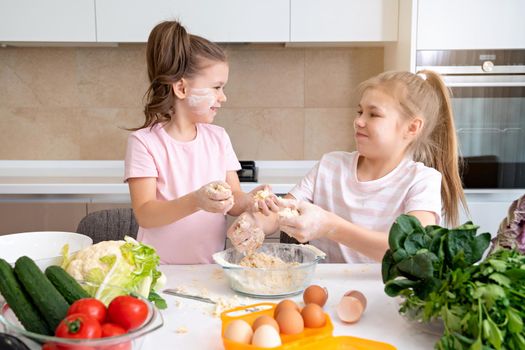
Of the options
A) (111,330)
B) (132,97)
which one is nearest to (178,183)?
(111,330)

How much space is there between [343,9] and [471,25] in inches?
22.7

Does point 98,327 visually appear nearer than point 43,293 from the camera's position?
Yes

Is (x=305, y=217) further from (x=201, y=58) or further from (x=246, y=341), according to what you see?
(x=201, y=58)

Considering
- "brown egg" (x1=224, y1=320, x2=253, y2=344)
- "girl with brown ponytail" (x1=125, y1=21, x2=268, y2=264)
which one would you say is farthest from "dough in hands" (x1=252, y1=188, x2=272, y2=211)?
"brown egg" (x1=224, y1=320, x2=253, y2=344)

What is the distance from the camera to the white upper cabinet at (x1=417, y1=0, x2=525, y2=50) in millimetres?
2451

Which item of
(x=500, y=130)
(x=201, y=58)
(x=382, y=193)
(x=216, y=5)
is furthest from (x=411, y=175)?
(x=216, y=5)

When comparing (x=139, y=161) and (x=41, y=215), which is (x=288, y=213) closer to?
(x=139, y=161)

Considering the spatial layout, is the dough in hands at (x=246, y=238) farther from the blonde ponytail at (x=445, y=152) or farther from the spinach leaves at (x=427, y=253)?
the blonde ponytail at (x=445, y=152)

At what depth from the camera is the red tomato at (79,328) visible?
75 cm

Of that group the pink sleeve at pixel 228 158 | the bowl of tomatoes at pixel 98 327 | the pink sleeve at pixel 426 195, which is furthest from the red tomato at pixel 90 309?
the pink sleeve at pixel 228 158

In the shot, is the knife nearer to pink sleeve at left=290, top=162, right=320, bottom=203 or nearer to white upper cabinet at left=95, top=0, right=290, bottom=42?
pink sleeve at left=290, top=162, right=320, bottom=203

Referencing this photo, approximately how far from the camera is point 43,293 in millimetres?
886

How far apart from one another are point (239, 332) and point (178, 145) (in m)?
0.96

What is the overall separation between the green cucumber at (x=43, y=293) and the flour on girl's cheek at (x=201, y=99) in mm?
883
